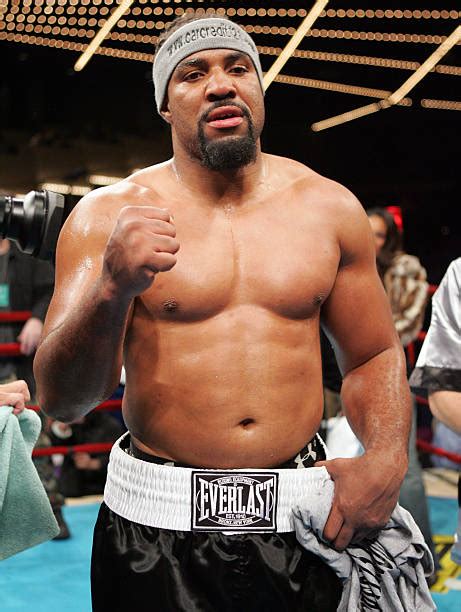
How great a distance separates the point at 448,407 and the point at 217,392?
22.1 inches

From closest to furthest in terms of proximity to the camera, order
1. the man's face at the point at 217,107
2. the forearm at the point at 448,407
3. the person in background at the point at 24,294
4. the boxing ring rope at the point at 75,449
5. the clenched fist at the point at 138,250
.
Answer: the clenched fist at the point at 138,250 → the man's face at the point at 217,107 → the forearm at the point at 448,407 → the person in background at the point at 24,294 → the boxing ring rope at the point at 75,449

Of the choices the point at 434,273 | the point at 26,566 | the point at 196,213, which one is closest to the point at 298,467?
the point at 196,213

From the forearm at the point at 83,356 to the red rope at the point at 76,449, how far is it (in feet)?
7.02

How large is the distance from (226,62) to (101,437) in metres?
2.77

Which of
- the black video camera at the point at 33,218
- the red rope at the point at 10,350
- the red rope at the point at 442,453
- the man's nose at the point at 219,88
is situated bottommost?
the red rope at the point at 442,453

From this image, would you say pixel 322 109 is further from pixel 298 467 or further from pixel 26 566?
pixel 298 467

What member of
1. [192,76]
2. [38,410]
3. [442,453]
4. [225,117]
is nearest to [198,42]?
[192,76]

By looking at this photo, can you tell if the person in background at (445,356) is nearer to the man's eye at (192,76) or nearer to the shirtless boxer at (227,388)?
the shirtless boxer at (227,388)

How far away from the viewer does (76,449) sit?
11.9ft

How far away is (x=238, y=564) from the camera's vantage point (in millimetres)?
1343

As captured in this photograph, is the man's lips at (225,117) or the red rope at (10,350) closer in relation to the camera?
the man's lips at (225,117)

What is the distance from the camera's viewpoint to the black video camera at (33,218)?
4.37 feet

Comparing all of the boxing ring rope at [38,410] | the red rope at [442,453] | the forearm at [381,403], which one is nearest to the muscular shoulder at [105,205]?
the forearm at [381,403]

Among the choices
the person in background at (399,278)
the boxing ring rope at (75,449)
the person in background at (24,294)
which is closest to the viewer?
the person in background at (399,278)
